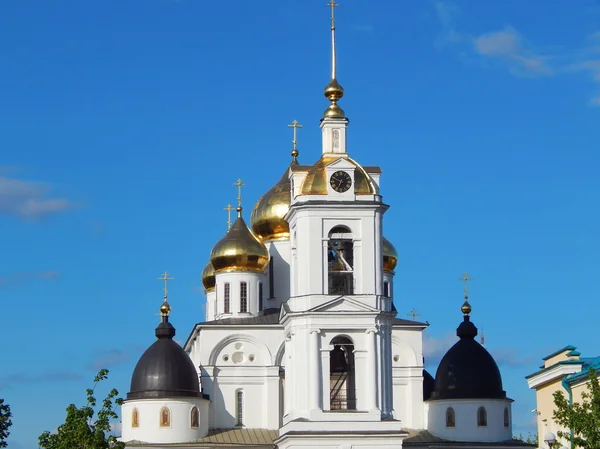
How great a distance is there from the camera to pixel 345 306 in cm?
4491

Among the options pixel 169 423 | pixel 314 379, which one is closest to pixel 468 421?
pixel 314 379

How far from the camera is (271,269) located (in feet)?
180

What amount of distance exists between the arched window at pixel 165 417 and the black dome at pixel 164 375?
0.45 m

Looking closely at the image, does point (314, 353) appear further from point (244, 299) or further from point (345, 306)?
point (244, 299)

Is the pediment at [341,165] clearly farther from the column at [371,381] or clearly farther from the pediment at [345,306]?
the column at [371,381]

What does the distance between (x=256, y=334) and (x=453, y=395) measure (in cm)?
662

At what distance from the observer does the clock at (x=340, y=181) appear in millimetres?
45781

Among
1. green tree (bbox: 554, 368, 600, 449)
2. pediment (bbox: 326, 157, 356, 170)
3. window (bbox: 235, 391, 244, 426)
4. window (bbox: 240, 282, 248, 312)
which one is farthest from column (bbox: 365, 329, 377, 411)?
green tree (bbox: 554, 368, 600, 449)

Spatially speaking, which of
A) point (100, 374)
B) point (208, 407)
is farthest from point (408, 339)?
point (100, 374)

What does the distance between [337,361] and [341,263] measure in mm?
2891

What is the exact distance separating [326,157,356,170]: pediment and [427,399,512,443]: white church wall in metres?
10.0

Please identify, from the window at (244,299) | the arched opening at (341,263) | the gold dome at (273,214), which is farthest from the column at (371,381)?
the gold dome at (273,214)

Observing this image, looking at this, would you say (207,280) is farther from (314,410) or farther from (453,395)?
(314,410)

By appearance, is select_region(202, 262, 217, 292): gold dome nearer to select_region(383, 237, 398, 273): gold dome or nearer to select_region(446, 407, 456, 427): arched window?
select_region(383, 237, 398, 273): gold dome
